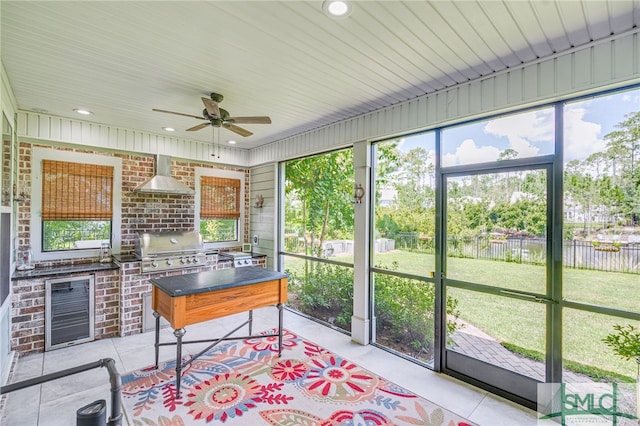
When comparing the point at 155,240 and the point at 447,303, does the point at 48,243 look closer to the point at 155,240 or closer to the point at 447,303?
the point at 155,240

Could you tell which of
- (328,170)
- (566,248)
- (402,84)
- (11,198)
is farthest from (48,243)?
(566,248)

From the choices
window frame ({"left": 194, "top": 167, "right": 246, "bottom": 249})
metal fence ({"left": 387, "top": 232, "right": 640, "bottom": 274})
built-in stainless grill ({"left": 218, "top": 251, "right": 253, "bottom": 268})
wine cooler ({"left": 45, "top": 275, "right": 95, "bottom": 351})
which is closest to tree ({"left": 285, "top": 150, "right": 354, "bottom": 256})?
built-in stainless grill ({"left": 218, "top": 251, "right": 253, "bottom": 268})

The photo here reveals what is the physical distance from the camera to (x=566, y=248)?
244cm

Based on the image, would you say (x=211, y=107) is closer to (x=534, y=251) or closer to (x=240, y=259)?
(x=240, y=259)

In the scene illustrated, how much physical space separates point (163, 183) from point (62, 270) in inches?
60.8

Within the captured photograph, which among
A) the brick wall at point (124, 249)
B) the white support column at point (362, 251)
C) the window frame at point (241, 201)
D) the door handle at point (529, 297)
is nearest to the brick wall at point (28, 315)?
the brick wall at point (124, 249)

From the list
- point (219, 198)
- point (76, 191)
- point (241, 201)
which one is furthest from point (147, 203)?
point (241, 201)

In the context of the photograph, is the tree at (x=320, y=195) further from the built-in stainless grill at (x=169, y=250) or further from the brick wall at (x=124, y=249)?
the built-in stainless grill at (x=169, y=250)

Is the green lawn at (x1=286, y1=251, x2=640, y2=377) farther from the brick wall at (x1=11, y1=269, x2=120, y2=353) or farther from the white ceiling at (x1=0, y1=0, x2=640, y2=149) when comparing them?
the brick wall at (x1=11, y1=269, x2=120, y2=353)

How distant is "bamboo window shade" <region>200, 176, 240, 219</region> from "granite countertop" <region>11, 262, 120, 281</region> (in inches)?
64.4

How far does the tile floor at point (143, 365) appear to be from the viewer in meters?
2.40

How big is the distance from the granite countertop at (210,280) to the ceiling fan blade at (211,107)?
159 cm

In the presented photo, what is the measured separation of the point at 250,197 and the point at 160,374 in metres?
3.44

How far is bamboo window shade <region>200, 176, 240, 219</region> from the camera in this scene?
5.29m
